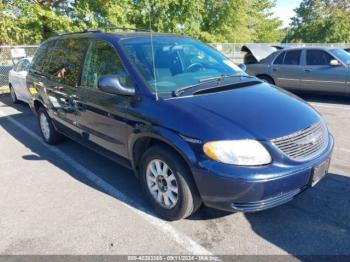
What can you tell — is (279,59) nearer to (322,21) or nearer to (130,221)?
(130,221)

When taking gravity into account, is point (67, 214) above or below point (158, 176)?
below

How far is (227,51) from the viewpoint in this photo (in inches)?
970

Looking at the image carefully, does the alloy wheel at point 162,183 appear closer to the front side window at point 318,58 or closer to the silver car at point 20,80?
the silver car at point 20,80

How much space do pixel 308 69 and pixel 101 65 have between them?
6.69 m

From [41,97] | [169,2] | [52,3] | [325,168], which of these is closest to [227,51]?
[169,2]

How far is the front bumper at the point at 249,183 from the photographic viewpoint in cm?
261

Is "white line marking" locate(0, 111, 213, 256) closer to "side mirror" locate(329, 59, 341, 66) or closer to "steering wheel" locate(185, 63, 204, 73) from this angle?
"steering wheel" locate(185, 63, 204, 73)

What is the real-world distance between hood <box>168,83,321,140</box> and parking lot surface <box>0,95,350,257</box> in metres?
0.92

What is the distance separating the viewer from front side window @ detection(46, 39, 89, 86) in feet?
14.2

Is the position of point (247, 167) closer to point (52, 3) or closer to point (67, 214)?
point (67, 214)

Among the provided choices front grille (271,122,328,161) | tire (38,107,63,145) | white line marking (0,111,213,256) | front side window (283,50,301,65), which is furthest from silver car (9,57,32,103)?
front grille (271,122,328,161)

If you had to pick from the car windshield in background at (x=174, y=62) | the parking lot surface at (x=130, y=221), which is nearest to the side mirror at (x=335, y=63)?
the parking lot surface at (x=130, y=221)

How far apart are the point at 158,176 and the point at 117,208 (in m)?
0.68

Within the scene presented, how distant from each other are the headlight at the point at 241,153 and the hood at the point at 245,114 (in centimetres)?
5
